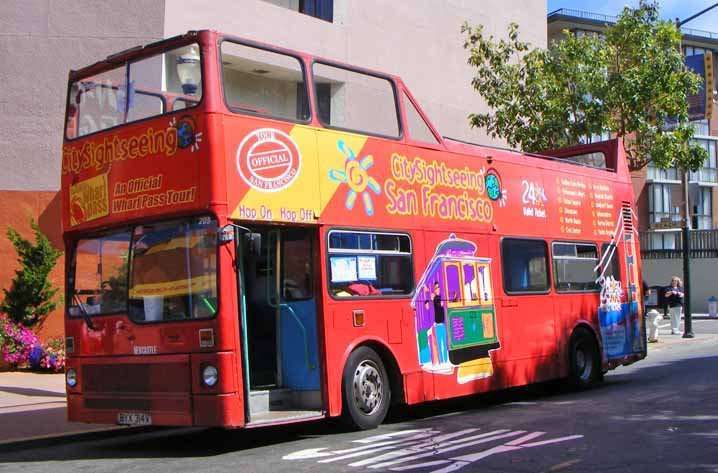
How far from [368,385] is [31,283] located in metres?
9.40

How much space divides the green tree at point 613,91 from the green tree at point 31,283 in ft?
37.4

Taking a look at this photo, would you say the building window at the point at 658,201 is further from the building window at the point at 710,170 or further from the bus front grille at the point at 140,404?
the bus front grille at the point at 140,404

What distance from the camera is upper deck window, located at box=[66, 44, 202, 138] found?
30.6 ft

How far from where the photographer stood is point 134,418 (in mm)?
9273

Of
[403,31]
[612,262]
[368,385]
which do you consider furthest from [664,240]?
[368,385]

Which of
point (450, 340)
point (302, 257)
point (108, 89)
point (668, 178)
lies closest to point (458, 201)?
point (450, 340)

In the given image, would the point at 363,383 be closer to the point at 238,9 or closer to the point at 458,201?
the point at 458,201

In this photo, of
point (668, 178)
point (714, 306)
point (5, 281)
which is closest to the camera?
point (5, 281)

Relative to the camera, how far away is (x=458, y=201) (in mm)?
12156

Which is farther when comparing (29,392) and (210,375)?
(29,392)

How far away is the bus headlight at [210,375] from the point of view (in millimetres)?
8773

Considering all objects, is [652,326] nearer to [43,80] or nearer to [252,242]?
[43,80]

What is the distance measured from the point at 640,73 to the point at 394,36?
6854 millimetres

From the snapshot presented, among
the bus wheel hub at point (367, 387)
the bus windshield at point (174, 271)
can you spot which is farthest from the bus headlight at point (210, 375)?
the bus wheel hub at point (367, 387)
